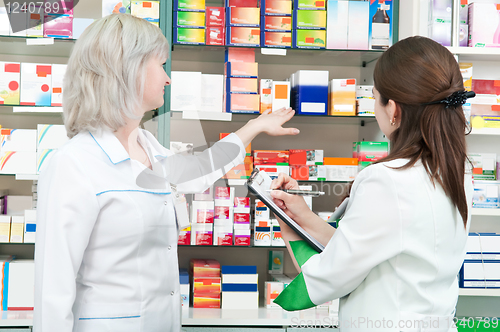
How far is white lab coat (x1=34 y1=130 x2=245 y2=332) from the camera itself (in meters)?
1.18

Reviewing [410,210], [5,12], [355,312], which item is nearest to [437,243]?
[410,210]

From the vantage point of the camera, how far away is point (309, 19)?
9.30 ft

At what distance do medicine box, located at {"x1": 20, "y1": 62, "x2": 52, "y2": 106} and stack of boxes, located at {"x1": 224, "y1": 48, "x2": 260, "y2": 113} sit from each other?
113 centimetres

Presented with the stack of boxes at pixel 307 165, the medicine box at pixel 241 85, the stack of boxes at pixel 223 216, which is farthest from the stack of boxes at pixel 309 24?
the stack of boxes at pixel 223 216

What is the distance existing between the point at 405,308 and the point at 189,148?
1.84 meters

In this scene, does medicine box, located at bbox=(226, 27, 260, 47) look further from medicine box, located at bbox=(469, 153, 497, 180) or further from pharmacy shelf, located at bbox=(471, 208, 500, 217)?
pharmacy shelf, located at bbox=(471, 208, 500, 217)

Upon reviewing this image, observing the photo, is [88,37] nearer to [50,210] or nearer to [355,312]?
[50,210]

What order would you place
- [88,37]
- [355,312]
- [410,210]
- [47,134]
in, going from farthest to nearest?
1. [47,134]
2. [88,37]
3. [355,312]
4. [410,210]

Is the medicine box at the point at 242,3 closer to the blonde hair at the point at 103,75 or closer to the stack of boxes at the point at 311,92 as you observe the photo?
the stack of boxes at the point at 311,92

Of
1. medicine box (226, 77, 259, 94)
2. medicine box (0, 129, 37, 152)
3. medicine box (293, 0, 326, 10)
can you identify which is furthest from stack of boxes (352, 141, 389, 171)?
medicine box (0, 129, 37, 152)

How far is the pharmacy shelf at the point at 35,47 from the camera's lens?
2.74 m

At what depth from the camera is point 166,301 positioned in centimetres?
143

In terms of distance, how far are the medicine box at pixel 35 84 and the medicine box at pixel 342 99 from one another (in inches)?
72.7

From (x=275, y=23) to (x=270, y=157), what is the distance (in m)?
0.90
